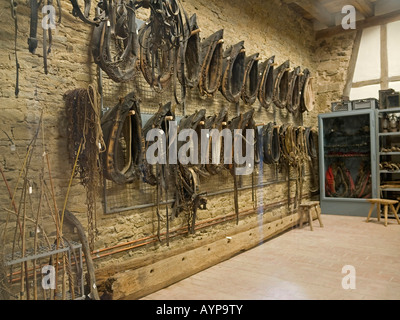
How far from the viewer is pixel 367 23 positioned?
7.09 m

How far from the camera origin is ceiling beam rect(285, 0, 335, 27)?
20.8 feet

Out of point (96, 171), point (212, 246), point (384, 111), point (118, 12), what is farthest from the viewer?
point (384, 111)

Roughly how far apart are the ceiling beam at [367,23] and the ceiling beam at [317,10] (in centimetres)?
17

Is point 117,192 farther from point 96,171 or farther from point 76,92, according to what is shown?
point 76,92

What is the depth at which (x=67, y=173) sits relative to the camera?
296cm

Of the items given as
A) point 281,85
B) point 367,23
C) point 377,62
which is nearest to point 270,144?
point 281,85

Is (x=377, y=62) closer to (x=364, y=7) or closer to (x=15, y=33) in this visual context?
(x=364, y=7)

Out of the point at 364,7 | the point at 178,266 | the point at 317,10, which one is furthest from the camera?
the point at 317,10

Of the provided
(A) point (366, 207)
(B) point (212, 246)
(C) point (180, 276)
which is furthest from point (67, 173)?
(A) point (366, 207)

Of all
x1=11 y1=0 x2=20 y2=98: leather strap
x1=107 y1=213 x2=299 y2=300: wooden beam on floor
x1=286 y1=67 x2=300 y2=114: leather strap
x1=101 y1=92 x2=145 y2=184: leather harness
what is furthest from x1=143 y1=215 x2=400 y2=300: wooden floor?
x1=286 y1=67 x2=300 y2=114: leather strap

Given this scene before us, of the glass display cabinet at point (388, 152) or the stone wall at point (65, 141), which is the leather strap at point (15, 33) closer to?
the stone wall at point (65, 141)

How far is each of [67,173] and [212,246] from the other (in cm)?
181

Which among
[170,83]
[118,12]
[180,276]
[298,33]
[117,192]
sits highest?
[298,33]

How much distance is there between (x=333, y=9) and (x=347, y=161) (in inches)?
119
